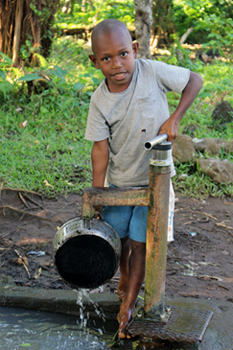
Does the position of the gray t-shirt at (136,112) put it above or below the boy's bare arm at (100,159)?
above

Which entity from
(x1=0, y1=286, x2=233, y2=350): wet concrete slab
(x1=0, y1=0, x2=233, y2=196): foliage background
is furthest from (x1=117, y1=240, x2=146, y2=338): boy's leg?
(x1=0, y1=0, x2=233, y2=196): foliage background

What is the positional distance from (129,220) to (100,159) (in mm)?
353

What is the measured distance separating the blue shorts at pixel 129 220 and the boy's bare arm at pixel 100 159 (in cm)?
16

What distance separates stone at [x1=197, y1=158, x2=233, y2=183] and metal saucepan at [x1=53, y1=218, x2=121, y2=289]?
2174 mm

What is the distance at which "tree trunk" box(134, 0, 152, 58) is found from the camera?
492cm

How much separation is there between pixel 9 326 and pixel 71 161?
2055 millimetres

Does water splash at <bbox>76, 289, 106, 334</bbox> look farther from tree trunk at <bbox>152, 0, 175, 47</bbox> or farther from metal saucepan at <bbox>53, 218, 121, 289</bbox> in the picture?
tree trunk at <bbox>152, 0, 175, 47</bbox>

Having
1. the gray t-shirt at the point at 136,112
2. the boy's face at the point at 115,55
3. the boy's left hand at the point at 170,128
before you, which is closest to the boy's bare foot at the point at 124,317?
the gray t-shirt at the point at 136,112

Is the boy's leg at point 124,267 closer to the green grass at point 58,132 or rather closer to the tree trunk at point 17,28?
the green grass at point 58,132

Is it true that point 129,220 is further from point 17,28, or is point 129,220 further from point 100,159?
point 17,28

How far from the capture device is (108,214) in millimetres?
1956

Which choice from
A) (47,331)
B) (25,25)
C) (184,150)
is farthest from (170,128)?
Result: (25,25)

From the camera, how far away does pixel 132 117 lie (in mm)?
1793

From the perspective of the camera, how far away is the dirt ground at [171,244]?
2.32 metres
